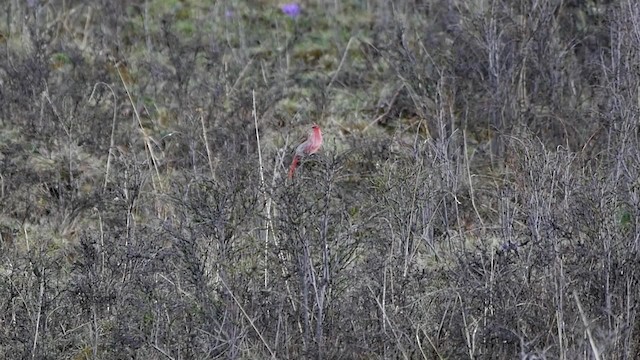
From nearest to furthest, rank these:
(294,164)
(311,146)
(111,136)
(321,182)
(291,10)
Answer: (321,182), (294,164), (311,146), (111,136), (291,10)

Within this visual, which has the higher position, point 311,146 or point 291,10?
point 311,146

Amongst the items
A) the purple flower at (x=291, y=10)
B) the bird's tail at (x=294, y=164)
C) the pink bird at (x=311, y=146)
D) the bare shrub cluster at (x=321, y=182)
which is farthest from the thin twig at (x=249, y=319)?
the purple flower at (x=291, y=10)

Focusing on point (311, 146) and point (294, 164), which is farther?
point (311, 146)

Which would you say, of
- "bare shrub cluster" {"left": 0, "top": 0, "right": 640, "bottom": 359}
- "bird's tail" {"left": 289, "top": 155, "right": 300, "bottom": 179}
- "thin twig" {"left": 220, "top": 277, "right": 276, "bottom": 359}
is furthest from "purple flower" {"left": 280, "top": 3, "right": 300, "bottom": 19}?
"thin twig" {"left": 220, "top": 277, "right": 276, "bottom": 359}

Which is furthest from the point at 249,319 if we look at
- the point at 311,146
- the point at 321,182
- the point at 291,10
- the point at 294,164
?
the point at 291,10

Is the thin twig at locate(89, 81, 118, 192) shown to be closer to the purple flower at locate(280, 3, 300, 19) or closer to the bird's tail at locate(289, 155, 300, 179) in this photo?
the bird's tail at locate(289, 155, 300, 179)

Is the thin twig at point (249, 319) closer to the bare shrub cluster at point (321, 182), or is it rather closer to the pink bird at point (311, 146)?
the bare shrub cluster at point (321, 182)

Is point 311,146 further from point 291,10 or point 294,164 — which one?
point 291,10

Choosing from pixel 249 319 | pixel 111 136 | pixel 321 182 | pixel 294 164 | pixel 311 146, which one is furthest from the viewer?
pixel 111 136

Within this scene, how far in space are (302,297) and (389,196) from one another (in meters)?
0.75

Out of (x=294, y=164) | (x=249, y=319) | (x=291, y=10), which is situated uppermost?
(x=249, y=319)

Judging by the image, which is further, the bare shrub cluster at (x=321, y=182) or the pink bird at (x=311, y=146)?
the pink bird at (x=311, y=146)

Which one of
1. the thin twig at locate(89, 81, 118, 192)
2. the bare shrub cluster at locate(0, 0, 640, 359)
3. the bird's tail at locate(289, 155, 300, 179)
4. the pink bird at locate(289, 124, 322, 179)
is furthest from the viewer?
the thin twig at locate(89, 81, 118, 192)

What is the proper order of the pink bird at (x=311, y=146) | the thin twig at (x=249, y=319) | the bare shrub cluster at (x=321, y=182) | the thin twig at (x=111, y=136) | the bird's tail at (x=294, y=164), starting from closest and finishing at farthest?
1. the thin twig at (x=249, y=319)
2. the bare shrub cluster at (x=321, y=182)
3. the bird's tail at (x=294, y=164)
4. the pink bird at (x=311, y=146)
5. the thin twig at (x=111, y=136)
